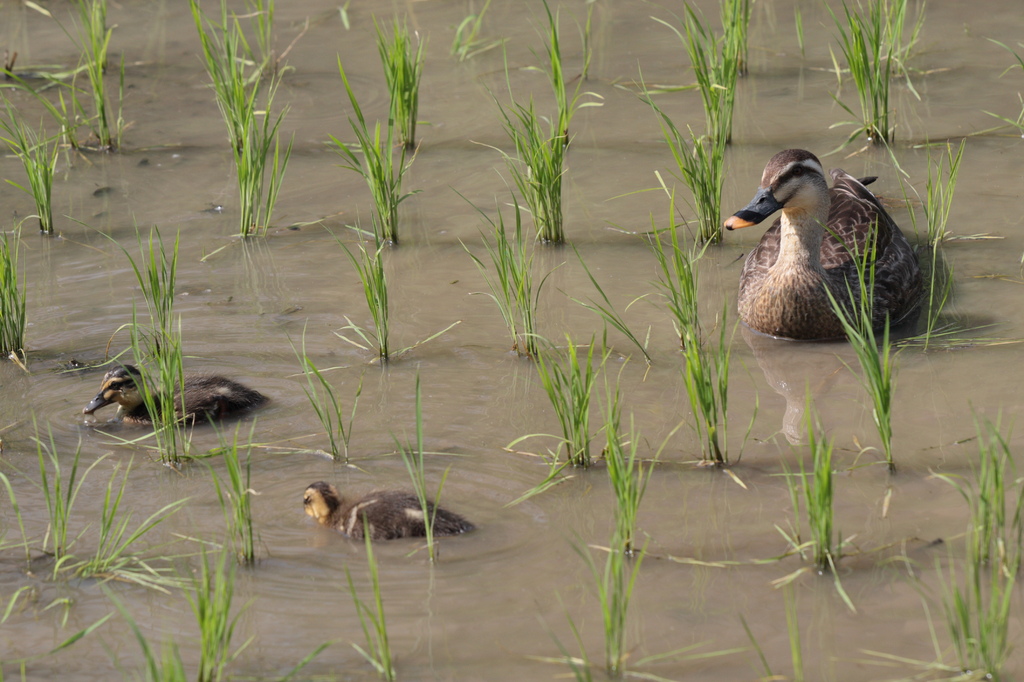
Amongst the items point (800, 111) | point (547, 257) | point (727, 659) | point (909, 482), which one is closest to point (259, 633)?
point (727, 659)

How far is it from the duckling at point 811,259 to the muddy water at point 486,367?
0.48ft

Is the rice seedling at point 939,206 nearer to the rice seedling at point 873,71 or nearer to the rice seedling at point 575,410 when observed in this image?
the rice seedling at point 873,71

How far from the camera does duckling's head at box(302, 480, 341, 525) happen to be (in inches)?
140

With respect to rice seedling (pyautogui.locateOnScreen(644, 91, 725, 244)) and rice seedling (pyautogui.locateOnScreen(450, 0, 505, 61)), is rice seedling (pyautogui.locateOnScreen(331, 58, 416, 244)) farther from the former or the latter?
rice seedling (pyautogui.locateOnScreen(450, 0, 505, 61))

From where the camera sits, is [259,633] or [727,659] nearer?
[727,659]

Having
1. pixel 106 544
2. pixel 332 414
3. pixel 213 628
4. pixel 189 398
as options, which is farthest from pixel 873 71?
pixel 213 628

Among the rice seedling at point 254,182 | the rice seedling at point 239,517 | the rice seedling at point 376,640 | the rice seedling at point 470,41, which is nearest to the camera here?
the rice seedling at point 376,640

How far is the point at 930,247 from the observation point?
543 centimetres

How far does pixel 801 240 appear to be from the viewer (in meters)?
4.96

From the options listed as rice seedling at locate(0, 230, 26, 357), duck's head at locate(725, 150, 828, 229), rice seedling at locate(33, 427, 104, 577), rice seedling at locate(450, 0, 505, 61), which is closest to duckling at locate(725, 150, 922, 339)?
duck's head at locate(725, 150, 828, 229)

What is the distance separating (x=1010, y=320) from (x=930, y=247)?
77cm

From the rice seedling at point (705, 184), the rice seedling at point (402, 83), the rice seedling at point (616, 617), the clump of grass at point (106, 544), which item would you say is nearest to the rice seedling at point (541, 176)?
the rice seedling at point (705, 184)

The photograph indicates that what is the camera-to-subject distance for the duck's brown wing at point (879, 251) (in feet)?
16.1

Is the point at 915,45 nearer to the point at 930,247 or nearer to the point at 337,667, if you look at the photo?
the point at 930,247
